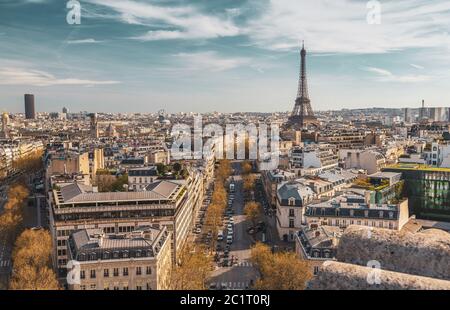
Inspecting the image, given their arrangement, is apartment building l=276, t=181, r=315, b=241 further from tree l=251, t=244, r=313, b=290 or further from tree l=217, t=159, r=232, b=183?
tree l=217, t=159, r=232, b=183

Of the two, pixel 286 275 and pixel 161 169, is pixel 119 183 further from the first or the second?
pixel 286 275

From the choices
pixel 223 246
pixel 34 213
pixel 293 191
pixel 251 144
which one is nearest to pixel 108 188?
pixel 34 213

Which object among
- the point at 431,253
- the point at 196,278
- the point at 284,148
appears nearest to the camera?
the point at 431,253

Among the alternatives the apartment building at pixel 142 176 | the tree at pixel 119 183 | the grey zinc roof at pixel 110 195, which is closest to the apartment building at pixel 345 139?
the apartment building at pixel 142 176

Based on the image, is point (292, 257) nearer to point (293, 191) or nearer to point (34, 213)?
point (293, 191)

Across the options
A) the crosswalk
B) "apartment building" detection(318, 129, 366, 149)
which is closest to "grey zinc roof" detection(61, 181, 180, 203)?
the crosswalk

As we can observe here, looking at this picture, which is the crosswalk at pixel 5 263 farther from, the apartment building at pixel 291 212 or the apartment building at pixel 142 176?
the apartment building at pixel 291 212

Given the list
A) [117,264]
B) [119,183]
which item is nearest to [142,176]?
[119,183]
